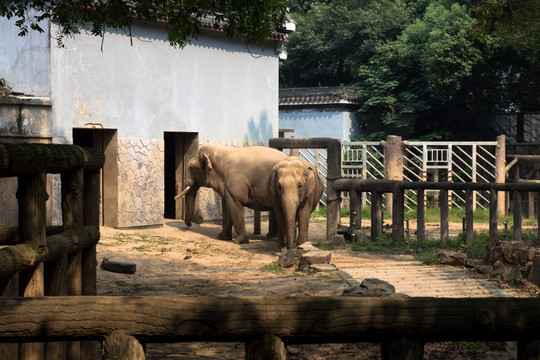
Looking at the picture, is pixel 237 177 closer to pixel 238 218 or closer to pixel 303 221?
pixel 238 218

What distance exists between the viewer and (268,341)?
315 centimetres

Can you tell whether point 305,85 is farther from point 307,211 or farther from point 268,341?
point 268,341

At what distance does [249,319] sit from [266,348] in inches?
5.1

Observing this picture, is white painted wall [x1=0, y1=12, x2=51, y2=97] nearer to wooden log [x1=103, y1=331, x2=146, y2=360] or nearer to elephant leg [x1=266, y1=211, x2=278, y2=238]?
→ elephant leg [x1=266, y1=211, x2=278, y2=238]

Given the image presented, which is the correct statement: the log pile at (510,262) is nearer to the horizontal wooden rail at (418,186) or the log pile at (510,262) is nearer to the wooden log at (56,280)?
the horizontal wooden rail at (418,186)

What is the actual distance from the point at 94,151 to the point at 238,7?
2.78 metres

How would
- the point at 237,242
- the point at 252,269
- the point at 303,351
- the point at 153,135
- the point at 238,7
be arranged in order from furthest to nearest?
the point at 153,135
the point at 237,242
the point at 252,269
the point at 238,7
the point at 303,351

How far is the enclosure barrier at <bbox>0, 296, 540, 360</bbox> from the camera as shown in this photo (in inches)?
124

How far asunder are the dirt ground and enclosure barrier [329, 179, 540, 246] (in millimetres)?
1032

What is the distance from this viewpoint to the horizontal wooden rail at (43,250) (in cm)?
411

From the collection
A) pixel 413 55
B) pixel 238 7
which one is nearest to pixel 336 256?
pixel 238 7

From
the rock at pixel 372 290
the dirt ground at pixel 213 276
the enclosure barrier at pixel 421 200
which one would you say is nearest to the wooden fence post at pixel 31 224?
the dirt ground at pixel 213 276

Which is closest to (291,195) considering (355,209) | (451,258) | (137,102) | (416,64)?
(355,209)

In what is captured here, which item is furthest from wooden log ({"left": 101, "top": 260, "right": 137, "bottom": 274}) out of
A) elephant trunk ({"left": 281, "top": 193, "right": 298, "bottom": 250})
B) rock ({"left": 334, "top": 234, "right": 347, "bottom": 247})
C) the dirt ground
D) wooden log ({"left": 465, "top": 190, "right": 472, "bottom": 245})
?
wooden log ({"left": 465, "top": 190, "right": 472, "bottom": 245})
